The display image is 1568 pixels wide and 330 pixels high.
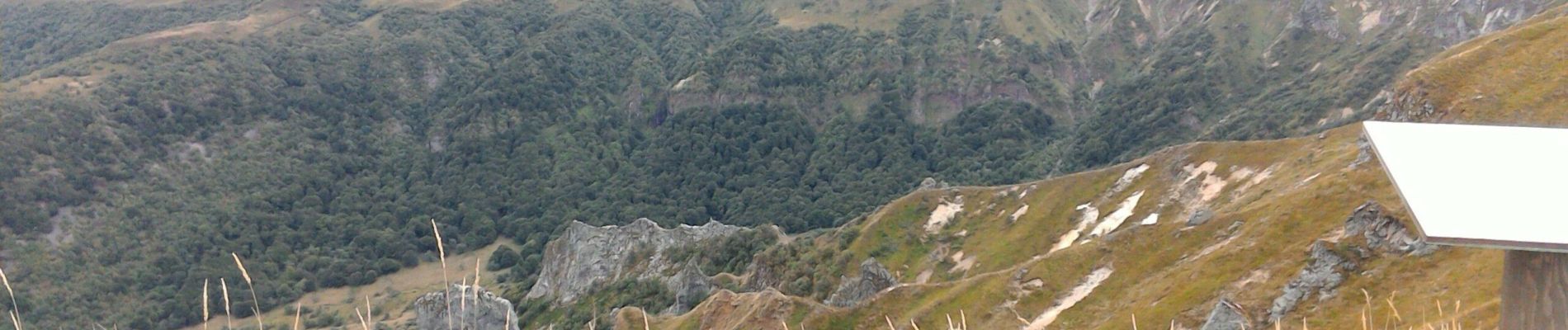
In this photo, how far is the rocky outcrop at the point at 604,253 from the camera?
116 m

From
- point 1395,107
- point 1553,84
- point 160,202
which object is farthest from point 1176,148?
point 160,202

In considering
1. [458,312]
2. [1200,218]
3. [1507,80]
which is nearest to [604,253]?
[458,312]

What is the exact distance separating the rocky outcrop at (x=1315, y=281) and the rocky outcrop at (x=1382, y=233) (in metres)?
1.56

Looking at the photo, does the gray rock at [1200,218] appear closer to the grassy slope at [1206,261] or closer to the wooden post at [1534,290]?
the grassy slope at [1206,261]

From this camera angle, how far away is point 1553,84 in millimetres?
65312

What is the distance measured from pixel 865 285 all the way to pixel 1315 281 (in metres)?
39.7

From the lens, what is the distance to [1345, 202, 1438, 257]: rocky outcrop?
46594 millimetres

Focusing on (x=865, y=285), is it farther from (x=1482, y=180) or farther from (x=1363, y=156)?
(x=1482, y=180)

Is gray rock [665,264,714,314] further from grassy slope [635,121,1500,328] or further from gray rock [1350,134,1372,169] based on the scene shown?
gray rock [1350,134,1372,169]

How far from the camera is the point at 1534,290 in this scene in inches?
357

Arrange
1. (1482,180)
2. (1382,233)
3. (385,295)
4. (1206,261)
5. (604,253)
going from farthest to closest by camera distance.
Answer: (385,295), (604,253), (1206,261), (1382,233), (1482,180)

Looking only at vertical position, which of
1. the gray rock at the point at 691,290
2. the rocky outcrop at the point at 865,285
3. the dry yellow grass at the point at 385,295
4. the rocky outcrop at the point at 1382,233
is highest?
the rocky outcrop at the point at 1382,233

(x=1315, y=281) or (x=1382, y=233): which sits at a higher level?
(x=1382, y=233)

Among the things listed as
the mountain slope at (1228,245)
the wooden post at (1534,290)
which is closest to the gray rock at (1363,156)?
the mountain slope at (1228,245)
